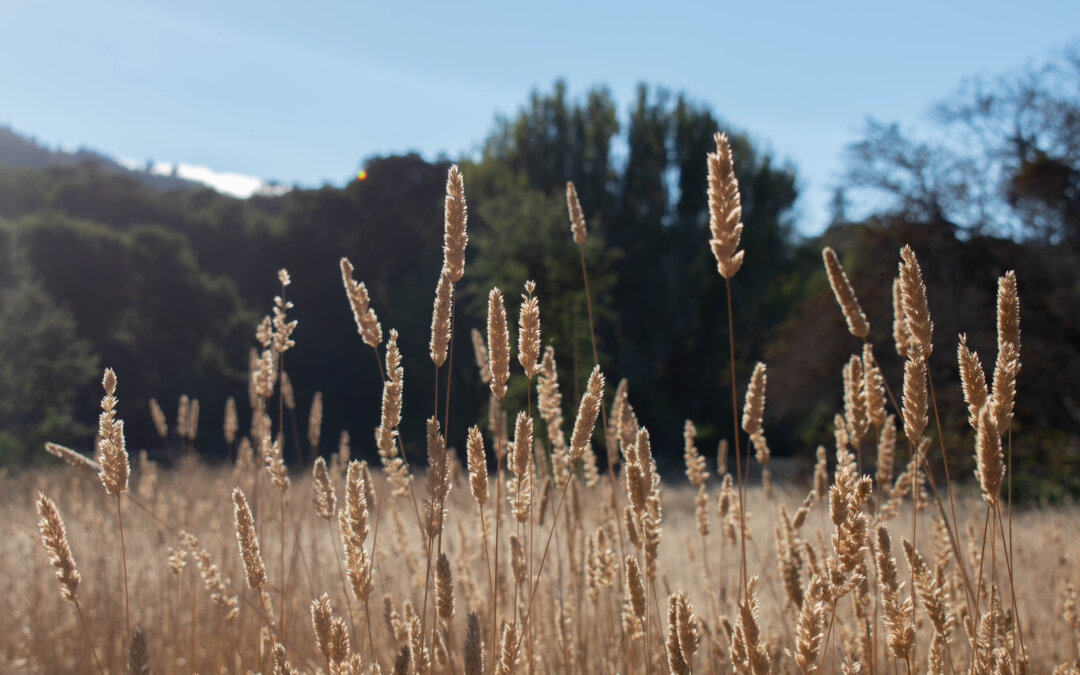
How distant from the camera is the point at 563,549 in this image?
167 inches

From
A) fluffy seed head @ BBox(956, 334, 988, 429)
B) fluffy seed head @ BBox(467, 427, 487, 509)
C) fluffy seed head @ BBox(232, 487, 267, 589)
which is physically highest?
fluffy seed head @ BBox(956, 334, 988, 429)

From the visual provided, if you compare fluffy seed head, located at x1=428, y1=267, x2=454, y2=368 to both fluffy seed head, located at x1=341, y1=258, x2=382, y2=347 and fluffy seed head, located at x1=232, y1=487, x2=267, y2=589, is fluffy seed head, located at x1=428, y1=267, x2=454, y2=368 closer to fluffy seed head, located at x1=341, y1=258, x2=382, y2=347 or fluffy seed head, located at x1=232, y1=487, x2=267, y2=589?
fluffy seed head, located at x1=341, y1=258, x2=382, y2=347

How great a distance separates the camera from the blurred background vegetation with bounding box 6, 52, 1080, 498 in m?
11.0

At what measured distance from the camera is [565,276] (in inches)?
505

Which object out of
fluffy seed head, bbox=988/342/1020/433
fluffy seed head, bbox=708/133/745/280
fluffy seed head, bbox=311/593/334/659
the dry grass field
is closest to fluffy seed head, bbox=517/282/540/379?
the dry grass field

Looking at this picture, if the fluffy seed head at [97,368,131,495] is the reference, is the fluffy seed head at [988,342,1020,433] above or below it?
above

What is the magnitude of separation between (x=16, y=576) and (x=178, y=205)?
19.7m

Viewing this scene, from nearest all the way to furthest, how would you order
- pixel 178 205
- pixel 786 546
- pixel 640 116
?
pixel 786 546 → pixel 640 116 → pixel 178 205

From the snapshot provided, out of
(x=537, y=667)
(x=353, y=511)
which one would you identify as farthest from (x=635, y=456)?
(x=537, y=667)

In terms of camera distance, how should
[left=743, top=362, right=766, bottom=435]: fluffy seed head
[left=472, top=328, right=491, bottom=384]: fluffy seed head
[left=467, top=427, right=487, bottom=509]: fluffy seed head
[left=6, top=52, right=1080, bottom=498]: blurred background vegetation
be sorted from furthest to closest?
[left=6, top=52, right=1080, bottom=498]: blurred background vegetation
[left=472, top=328, right=491, bottom=384]: fluffy seed head
[left=743, top=362, right=766, bottom=435]: fluffy seed head
[left=467, top=427, right=487, bottom=509]: fluffy seed head

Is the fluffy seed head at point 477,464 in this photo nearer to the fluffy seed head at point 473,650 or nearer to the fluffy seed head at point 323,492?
the fluffy seed head at point 473,650

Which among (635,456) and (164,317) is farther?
(164,317)

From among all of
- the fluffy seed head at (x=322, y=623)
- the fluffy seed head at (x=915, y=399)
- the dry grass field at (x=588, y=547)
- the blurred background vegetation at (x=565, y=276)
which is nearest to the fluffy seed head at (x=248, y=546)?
the dry grass field at (x=588, y=547)

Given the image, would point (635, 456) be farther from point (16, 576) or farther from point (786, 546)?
point (16, 576)
